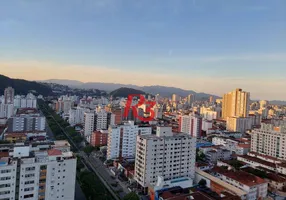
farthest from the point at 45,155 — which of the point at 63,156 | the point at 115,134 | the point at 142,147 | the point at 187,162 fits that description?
the point at 115,134

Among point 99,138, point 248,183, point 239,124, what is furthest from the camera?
point 239,124

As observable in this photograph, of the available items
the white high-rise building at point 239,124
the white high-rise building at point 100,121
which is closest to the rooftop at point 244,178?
the white high-rise building at point 100,121

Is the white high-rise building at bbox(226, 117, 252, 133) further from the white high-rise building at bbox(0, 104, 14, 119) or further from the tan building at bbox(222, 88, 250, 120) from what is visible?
the white high-rise building at bbox(0, 104, 14, 119)

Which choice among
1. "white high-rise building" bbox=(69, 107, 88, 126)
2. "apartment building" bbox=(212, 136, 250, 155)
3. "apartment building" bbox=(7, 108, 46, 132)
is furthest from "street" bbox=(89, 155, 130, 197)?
"white high-rise building" bbox=(69, 107, 88, 126)

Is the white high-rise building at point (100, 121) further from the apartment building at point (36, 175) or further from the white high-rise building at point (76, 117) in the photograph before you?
the apartment building at point (36, 175)

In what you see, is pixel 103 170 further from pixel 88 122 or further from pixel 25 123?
pixel 25 123

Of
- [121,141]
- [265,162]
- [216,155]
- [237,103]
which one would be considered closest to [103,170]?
[121,141]

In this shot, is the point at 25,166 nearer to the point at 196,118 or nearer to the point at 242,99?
the point at 196,118

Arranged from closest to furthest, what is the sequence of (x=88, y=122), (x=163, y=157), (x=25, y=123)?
(x=163, y=157) → (x=25, y=123) → (x=88, y=122)
